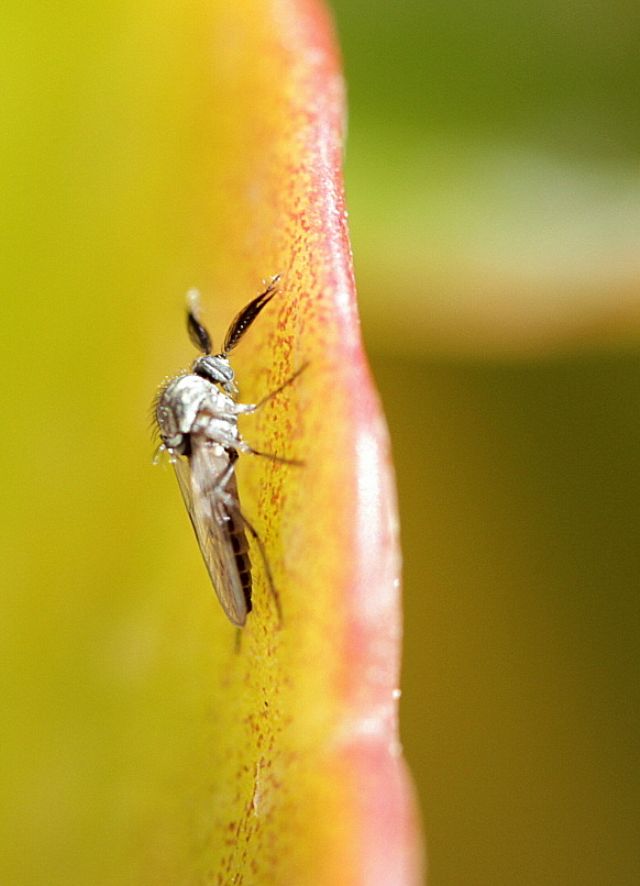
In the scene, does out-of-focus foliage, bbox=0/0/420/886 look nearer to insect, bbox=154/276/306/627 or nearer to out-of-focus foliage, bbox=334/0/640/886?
insect, bbox=154/276/306/627

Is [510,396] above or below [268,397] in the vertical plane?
above

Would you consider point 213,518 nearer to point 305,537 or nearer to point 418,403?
point 305,537

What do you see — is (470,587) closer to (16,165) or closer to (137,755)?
(137,755)

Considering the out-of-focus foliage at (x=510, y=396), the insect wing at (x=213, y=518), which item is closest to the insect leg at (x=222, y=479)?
the insect wing at (x=213, y=518)

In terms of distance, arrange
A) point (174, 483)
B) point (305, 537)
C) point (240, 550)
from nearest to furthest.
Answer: point (305, 537)
point (240, 550)
point (174, 483)

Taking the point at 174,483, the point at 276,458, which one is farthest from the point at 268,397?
the point at 174,483

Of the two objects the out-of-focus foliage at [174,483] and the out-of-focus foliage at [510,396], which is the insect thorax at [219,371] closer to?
the out-of-focus foliage at [174,483]

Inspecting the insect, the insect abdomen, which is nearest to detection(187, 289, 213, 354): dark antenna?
the insect
